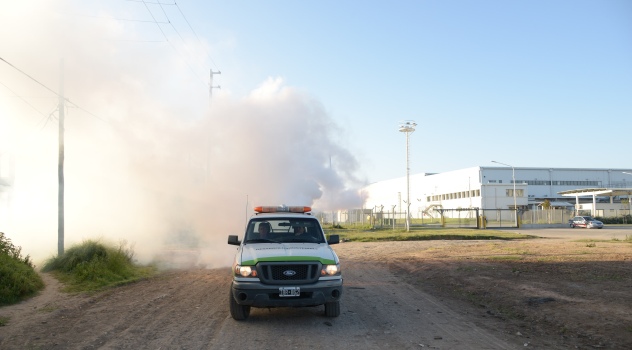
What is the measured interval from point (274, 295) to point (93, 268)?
8257 mm

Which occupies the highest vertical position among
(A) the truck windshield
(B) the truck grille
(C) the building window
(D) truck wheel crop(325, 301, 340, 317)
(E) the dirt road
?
(C) the building window

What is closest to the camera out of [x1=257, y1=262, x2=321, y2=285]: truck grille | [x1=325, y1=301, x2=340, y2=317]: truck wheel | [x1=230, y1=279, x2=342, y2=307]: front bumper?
[x1=230, y1=279, x2=342, y2=307]: front bumper

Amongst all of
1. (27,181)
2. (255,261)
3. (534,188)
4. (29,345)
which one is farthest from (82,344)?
(534,188)

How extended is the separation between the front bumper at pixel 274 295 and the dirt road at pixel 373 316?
1.37 feet

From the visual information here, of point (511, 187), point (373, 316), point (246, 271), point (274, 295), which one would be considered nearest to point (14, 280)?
point (246, 271)

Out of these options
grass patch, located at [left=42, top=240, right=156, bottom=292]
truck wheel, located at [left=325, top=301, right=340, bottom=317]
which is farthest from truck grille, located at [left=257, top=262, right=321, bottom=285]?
grass patch, located at [left=42, top=240, right=156, bottom=292]

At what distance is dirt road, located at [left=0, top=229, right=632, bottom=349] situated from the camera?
23.4 feet

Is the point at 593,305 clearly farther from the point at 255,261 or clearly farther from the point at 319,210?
the point at 319,210

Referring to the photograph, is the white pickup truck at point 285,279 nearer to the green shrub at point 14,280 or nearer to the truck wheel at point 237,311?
the truck wheel at point 237,311

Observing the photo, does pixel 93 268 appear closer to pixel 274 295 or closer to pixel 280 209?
pixel 280 209

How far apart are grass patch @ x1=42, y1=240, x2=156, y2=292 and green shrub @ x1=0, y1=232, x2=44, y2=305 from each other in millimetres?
907

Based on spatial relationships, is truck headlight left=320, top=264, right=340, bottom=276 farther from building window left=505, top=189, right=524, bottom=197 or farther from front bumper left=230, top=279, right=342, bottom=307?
building window left=505, top=189, right=524, bottom=197

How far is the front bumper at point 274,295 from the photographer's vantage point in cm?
790

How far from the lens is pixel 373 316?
8.93 metres
